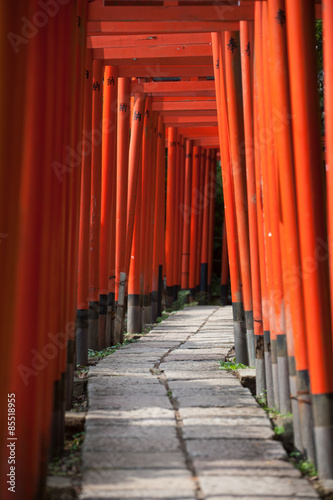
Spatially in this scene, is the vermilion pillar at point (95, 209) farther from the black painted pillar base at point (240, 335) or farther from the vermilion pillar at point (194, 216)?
the vermilion pillar at point (194, 216)

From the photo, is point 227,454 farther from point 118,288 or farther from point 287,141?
point 118,288

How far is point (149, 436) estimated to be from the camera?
13.6 ft

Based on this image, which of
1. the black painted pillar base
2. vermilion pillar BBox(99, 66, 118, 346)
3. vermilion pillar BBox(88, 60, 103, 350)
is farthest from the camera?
vermilion pillar BBox(99, 66, 118, 346)

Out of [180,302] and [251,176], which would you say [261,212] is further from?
[180,302]

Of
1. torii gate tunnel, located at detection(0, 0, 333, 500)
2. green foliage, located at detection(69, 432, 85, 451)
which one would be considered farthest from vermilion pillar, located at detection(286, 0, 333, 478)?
green foliage, located at detection(69, 432, 85, 451)

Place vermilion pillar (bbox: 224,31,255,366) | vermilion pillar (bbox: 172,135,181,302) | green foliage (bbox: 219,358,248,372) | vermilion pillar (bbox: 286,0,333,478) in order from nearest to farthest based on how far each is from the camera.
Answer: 1. vermilion pillar (bbox: 286,0,333,478)
2. vermilion pillar (bbox: 224,31,255,366)
3. green foliage (bbox: 219,358,248,372)
4. vermilion pillar (bbox: 172,135,181,302)

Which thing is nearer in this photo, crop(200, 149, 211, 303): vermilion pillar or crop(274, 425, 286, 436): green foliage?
crop(274, 425, 286, 436): green foliage

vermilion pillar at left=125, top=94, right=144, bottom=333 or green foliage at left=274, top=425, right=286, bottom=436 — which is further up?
vermilion pillar at left=125, top=94, right=144, bottom=333

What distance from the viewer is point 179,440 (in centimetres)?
408

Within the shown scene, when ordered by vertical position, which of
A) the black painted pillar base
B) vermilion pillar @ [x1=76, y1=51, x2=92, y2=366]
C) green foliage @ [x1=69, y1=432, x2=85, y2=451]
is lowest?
green foliage @ [x1=69, y1=432, x2=85, y2=451]

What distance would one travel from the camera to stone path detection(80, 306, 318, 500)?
11.0 ft

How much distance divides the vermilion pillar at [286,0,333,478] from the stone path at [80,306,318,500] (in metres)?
0.42

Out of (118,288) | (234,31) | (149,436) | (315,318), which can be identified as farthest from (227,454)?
(118,288)

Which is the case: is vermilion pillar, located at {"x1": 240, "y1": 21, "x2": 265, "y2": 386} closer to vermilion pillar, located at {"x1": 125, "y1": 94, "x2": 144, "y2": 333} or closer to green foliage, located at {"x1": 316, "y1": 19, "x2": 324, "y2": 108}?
green foliage, located at {"x1": 316, "y1": 19, "x2": 324, "y2": 108}
